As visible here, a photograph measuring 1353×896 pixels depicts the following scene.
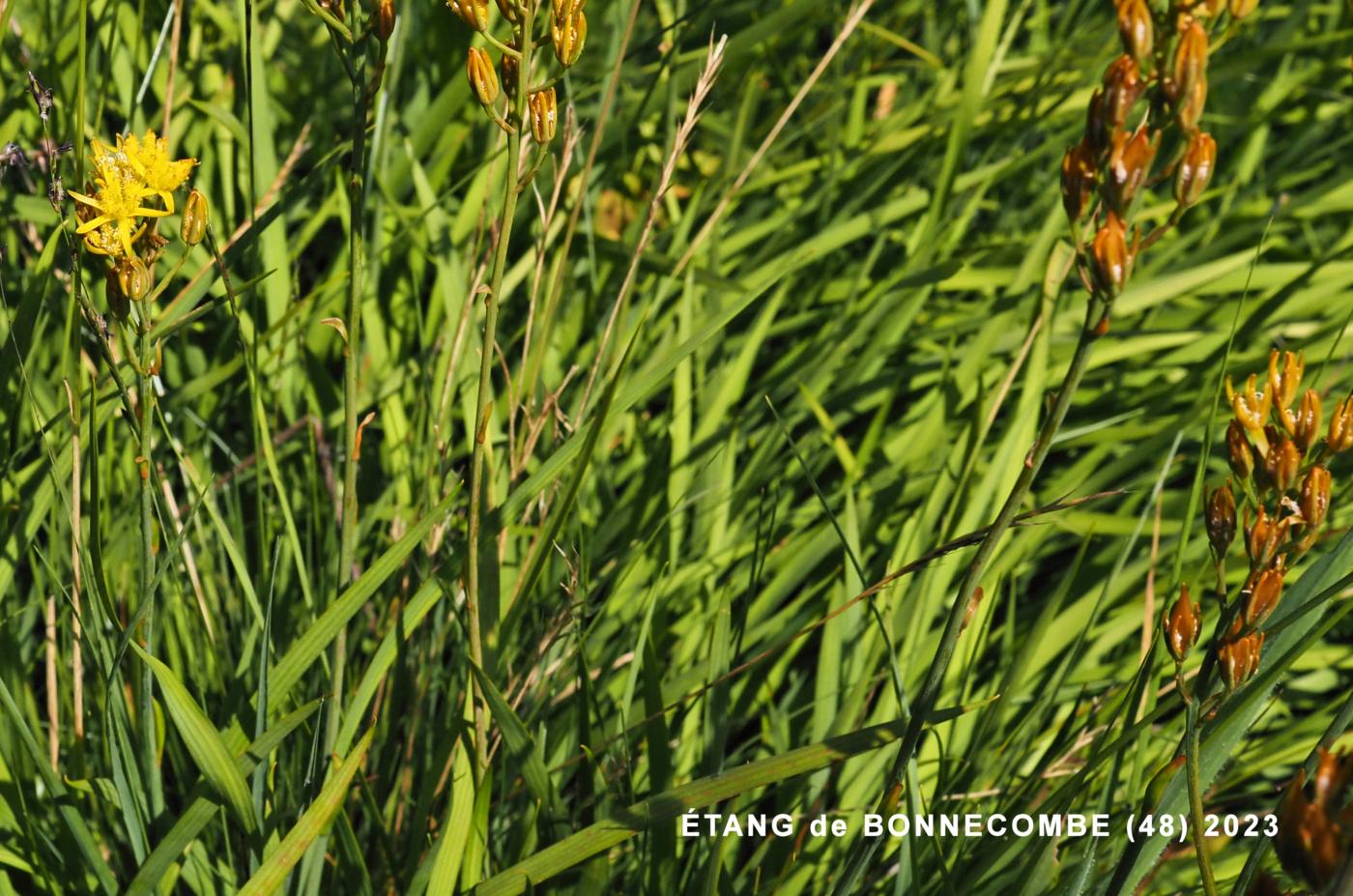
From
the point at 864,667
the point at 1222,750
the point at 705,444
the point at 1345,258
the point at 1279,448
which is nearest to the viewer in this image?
the point at 1279,448

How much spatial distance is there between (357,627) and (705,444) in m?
0.58

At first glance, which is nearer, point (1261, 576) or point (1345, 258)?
point (1261, 576)

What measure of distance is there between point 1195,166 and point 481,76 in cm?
57

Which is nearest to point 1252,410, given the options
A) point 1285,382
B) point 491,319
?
point 1285,382

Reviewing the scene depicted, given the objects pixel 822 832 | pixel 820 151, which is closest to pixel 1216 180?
pixel 820 151

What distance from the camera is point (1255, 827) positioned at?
5.24ft

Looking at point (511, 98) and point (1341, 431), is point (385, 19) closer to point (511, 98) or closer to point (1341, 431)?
point (511, 98)

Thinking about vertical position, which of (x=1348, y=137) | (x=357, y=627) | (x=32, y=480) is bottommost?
(x=357, y=627)

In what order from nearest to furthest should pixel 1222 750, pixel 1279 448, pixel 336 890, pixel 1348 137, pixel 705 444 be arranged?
1. pixel 1279 448
2. pixel 1222 750
3. pixel 336 890
4. pixel 705 444
5. pixel 1348 137

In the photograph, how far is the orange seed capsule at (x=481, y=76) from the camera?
1002 millimetres

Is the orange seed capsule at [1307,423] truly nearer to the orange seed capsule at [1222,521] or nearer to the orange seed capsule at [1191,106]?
the orange seed capsule at [1222,521]

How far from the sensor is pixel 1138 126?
699mm

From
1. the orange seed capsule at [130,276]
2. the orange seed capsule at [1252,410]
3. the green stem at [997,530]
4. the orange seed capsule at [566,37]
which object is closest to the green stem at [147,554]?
the orange seed capsule at [130,276]

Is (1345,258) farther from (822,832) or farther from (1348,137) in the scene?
(822,832)
